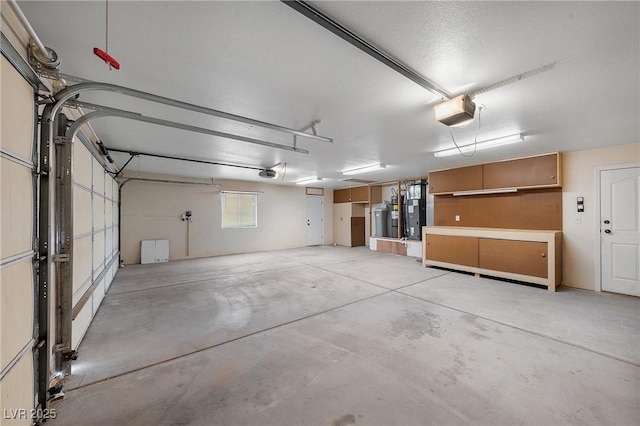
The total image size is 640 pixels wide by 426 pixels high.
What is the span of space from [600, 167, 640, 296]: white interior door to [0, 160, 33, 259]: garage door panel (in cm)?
678

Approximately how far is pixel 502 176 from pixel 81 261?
21.9 feet

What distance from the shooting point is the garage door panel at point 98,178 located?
311 cm

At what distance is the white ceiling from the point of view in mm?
1335

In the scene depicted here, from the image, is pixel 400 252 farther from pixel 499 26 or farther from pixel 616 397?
pixel 499 26

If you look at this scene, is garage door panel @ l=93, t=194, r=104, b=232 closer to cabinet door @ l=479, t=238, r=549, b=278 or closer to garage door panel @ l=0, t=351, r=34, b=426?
garage door panel @ l=0, t=351, r=34, b=426

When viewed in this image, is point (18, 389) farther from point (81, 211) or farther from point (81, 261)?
point (81, 211)

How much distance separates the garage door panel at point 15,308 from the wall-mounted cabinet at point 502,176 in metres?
6.42

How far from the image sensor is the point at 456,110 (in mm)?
2137

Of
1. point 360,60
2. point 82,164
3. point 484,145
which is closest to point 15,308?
point 82,164

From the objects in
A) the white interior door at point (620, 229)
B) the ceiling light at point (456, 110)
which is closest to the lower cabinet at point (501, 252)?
the white interior door at point (620, 229)

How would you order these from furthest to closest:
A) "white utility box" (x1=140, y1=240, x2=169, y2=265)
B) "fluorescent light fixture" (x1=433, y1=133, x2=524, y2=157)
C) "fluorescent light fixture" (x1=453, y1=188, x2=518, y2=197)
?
"white utility box" (x1=140, y1=240, x2=169, y2=265)
"fluorescent light fixture" (x1=453, y1=188, x2=518, y2=197)
"fluorescent light fixture" (x1=433, y1=133, x2=524, y2=157)

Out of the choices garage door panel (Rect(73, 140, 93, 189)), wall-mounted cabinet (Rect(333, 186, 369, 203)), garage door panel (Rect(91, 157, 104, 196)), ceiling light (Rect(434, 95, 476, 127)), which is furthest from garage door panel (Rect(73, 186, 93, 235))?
wall-mounted cabinet (Rect(333, 186, 369, 203))

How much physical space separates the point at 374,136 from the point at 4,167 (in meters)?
3.41

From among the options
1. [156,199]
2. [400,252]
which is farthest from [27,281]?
[400,252]
